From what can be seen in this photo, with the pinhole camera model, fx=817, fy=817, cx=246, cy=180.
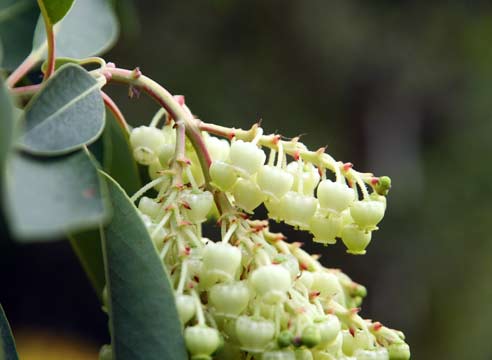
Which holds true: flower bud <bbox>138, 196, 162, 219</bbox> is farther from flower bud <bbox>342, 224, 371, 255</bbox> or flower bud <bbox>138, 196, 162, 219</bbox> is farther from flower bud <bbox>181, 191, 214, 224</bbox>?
flower bud <bbox>342, 224, 371, 255</bbox>

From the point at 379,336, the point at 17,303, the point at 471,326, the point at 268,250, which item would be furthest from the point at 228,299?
the point at 17,303

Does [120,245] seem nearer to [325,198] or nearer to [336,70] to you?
[325,198]

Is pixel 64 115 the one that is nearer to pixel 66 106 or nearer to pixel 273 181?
pixel 66 106

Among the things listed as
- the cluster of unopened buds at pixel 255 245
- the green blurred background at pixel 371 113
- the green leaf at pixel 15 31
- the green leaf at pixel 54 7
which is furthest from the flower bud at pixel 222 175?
the green blurred background at pixel 371 113

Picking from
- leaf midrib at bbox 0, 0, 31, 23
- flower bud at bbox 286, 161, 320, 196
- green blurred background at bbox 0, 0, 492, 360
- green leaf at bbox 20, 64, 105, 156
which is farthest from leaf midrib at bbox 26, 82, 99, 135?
green blurred background at bbox 0, 0, 492, 360

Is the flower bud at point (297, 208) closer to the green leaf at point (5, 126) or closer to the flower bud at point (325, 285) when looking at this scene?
the flower bud at point (325, 285)
